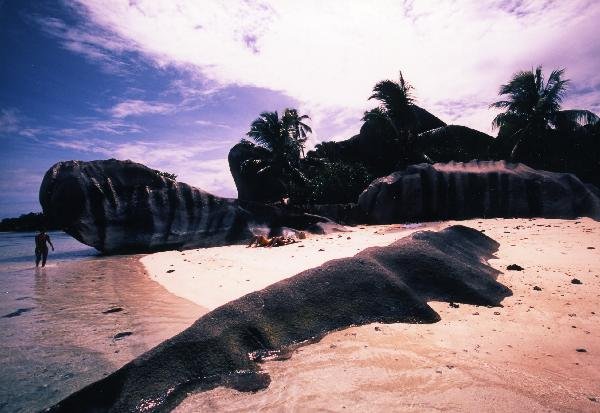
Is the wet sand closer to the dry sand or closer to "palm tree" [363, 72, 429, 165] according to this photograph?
the dry sand

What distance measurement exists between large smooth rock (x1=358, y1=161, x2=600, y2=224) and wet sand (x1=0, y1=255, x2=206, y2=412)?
38.8 ft

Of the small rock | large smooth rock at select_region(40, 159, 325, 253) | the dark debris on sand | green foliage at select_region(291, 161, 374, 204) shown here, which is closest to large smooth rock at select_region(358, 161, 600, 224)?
large smooth rock at select_region(40, 159, 325, 253)

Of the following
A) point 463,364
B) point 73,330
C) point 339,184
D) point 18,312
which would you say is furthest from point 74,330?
point 339,184

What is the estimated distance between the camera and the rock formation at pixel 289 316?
2.67m

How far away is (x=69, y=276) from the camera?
10234 mm

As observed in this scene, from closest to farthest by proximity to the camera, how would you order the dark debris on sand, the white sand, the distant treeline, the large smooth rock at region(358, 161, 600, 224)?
1. the dark debris on sand
2. the white sand
3. the large smooth rock at region(358, 161, 600, 224)
4. the distant treeline

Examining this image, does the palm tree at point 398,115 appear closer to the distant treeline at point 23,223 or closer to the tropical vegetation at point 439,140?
the tropical vegetation at point 439,140

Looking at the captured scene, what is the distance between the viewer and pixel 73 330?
4.93 m

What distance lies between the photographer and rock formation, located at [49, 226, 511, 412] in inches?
105

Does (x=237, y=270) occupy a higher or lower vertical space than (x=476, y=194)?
lower

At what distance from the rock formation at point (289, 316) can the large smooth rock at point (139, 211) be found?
11.1m

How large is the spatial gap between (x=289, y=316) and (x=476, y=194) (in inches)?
574

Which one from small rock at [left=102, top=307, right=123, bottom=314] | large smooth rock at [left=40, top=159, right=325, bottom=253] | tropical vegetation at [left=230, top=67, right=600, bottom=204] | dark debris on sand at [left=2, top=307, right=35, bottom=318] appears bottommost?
dark debris on sand at [left=2, top=307, right=35, bottom=318]

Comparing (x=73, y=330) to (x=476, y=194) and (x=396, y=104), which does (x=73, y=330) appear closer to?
(x=476, y=194)
